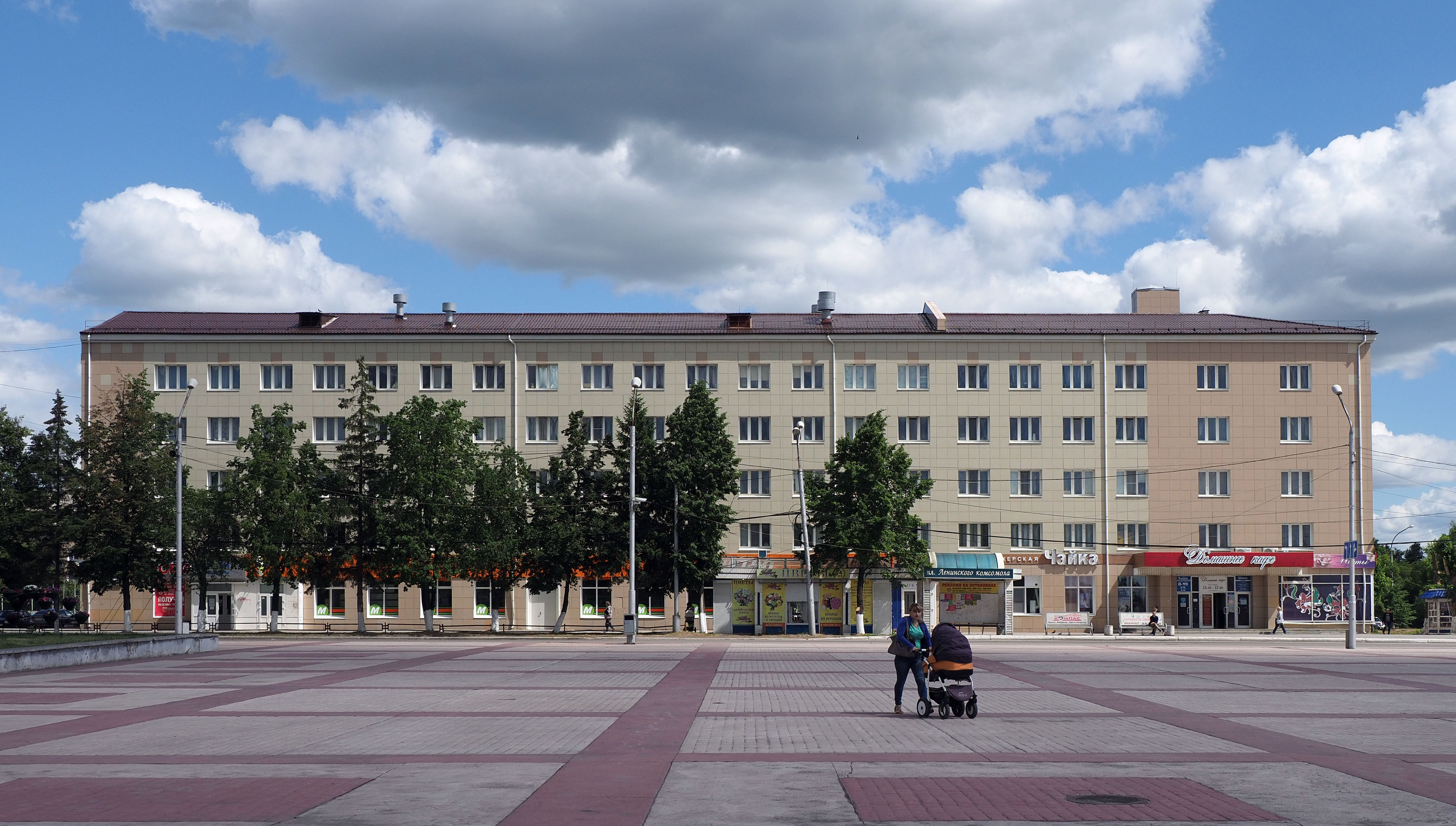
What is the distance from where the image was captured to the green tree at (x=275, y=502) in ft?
182

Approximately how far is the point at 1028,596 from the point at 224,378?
46832mm

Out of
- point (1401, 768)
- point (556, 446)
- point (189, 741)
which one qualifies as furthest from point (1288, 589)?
point (189, 741)

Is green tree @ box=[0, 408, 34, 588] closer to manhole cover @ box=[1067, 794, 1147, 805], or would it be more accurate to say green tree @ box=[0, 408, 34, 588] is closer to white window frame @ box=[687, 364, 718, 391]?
white window frame @ box=[687, 364, 718, 391]

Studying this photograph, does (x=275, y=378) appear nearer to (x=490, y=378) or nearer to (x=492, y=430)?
(x=490, y=378)

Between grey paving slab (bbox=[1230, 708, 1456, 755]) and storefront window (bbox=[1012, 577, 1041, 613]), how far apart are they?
46.2 meters

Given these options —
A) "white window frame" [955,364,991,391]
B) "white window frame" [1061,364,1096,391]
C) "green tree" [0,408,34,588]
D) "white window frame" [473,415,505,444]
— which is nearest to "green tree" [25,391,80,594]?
"green tree" [0,408,34,588]

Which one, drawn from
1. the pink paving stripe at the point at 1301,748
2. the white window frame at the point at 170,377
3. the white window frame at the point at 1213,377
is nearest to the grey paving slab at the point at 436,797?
the pink paving stripe at the point at 1301,748

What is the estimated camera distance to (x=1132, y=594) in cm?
6488

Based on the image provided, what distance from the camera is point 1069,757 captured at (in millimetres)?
13375

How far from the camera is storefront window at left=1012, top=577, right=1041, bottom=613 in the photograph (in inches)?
2544

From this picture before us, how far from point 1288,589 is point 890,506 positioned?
2507 cm

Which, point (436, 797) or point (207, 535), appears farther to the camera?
point (207, 535)

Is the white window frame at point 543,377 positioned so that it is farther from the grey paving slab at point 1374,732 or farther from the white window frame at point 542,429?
the grey paving slab at point 1374,732

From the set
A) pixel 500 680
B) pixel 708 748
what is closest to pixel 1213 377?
pixel 500 680
